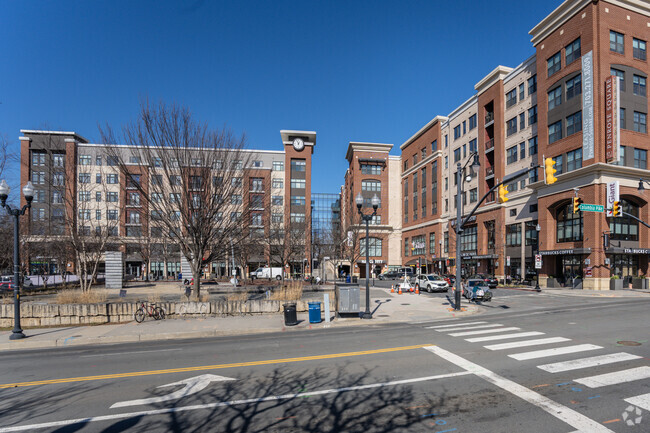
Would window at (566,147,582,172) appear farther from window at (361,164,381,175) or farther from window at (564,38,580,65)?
window at (361,164,381,175)

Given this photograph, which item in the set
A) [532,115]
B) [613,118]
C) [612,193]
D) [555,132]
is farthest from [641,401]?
[532,115]

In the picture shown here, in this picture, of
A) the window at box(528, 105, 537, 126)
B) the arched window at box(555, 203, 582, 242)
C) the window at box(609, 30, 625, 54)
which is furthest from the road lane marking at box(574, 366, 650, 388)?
the window at box(528, 105, 537, 126)

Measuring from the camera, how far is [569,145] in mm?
36250

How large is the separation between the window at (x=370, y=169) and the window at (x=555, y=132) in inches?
1553

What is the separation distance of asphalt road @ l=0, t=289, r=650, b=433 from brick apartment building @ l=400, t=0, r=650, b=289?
2825 cm

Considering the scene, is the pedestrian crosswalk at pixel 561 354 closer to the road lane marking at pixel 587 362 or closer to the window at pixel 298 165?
the road lane marking at pixel 587 362

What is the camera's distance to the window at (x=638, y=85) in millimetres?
35188

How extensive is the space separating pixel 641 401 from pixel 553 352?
11.1 feet

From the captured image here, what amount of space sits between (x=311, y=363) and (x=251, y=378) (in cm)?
174

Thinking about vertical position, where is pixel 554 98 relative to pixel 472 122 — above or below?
below

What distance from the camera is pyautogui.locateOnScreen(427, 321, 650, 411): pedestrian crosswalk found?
22.9 ft

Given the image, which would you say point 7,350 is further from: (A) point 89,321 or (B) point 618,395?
(B) point 618,395

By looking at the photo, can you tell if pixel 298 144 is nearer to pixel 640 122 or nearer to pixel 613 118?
pixel 613 118

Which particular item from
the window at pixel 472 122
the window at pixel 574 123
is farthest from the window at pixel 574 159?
the window at pixel 472 122
